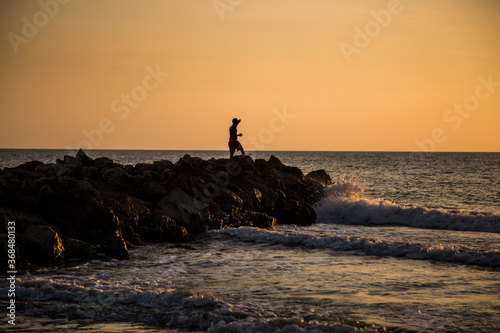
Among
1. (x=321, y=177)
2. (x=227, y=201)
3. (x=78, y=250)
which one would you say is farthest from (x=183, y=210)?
(x=321, y=177)

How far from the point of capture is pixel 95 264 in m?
13.1

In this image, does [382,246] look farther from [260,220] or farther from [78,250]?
[78,250]

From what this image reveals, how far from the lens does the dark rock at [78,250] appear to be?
533 inches

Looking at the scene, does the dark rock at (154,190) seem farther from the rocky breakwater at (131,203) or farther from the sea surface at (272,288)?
the sea surface at (272,288)

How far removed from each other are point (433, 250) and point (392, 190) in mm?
30020

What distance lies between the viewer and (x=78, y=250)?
13.6 metres

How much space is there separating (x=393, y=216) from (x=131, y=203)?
13.5 metres

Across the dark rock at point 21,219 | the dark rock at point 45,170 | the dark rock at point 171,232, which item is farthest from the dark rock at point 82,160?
the dark rock at point 21,219

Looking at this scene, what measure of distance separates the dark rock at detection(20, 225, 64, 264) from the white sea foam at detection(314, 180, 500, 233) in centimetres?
1458

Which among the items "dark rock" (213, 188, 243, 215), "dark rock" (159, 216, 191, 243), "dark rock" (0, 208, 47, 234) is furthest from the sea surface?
"dark rock" (0, 208, 47, 234)

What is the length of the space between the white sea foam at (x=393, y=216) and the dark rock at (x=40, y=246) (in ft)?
47.8

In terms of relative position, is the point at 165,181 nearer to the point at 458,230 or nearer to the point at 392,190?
the point at 458,230

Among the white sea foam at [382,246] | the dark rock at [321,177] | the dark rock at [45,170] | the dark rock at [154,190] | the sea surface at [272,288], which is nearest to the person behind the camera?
the sea surface at [272,288]

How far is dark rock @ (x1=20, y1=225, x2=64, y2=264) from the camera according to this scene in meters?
12.8
